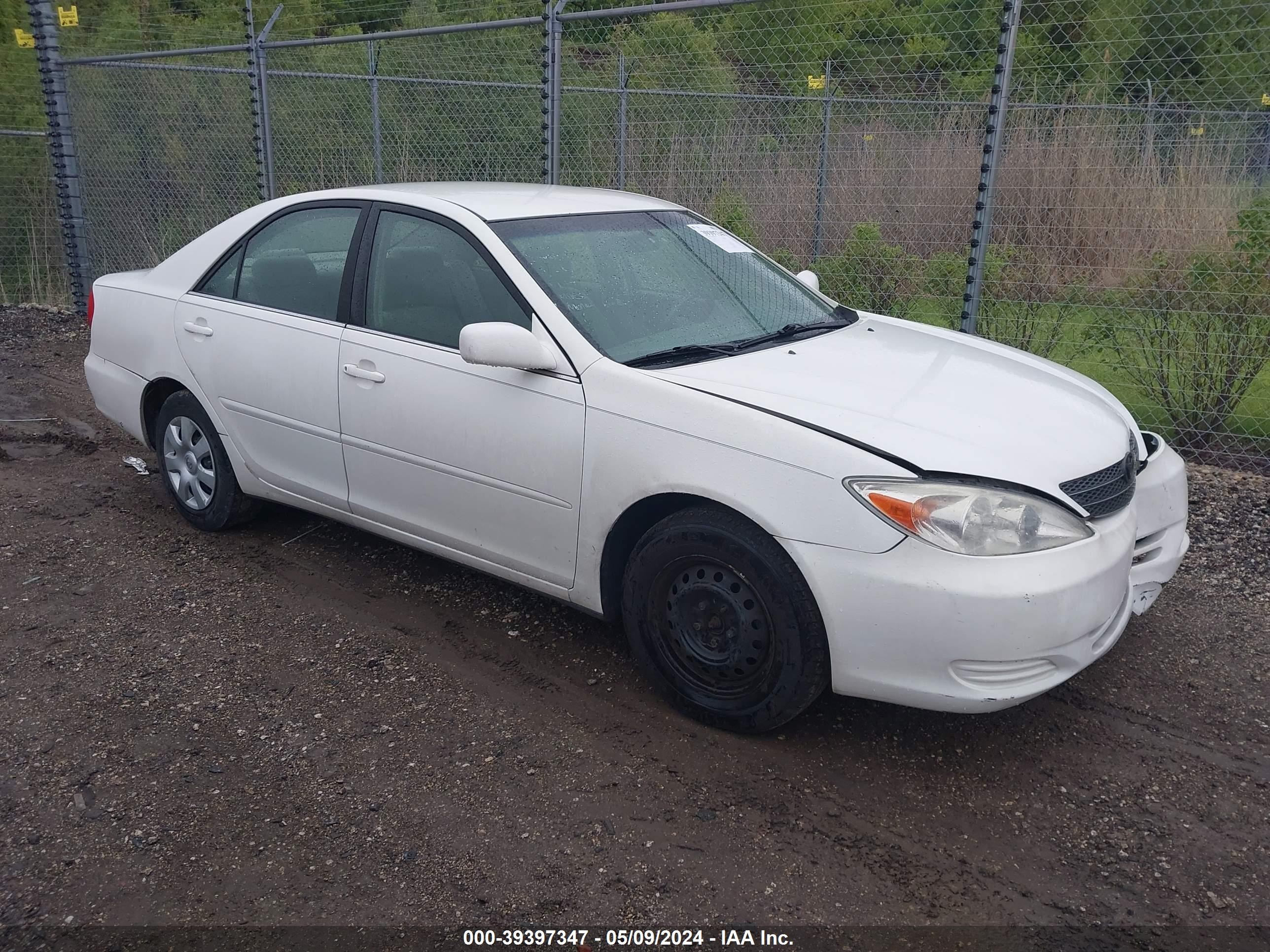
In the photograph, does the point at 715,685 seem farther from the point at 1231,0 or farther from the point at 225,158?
the point at 1231,0

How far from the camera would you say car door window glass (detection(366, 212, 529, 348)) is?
3832 millimetres

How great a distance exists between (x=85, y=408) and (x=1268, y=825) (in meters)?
7.46

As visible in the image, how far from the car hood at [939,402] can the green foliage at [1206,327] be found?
8.20 feet

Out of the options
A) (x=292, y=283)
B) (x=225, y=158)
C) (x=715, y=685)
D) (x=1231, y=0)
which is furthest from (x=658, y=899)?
(x=1231, y=0)

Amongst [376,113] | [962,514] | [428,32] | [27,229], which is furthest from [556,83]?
[27,229]

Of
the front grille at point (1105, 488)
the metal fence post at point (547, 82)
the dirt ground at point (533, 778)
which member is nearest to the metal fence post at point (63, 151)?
the metal fence post at point (547, 82)

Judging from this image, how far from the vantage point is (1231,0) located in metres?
12.0

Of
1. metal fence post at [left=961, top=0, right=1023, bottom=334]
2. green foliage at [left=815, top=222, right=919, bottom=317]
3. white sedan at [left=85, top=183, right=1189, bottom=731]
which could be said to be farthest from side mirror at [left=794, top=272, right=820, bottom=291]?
green foliage at [left=815, top=222, right=919, bottom=317]

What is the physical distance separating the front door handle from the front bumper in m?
1.83

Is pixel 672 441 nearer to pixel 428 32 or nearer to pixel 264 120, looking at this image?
pixel 428 32

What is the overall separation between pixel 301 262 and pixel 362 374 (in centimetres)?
77

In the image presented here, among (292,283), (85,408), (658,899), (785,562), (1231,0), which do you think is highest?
(1231,0)

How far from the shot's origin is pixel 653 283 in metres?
Result: 4.00

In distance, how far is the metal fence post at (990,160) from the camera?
17.7 feet
